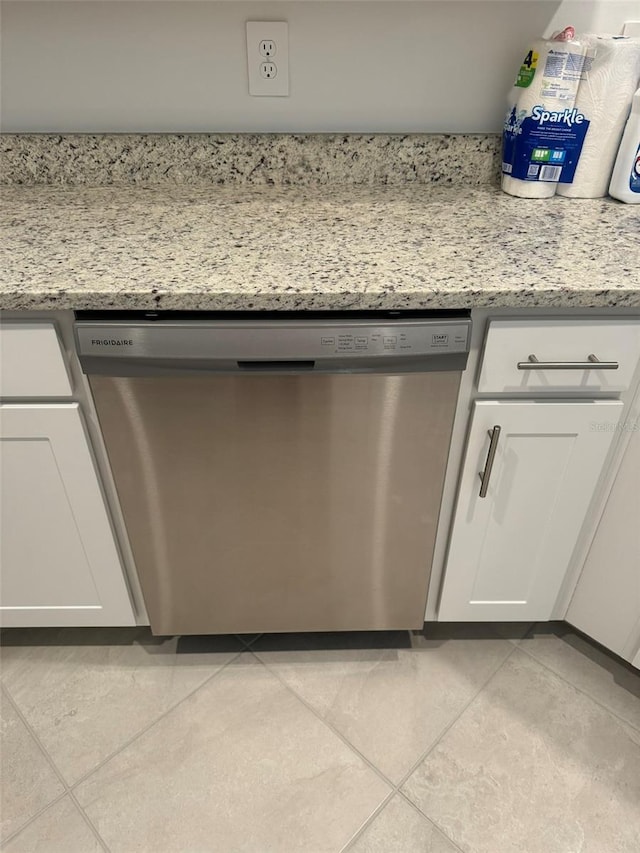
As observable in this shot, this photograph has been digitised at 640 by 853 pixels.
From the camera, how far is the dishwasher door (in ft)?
3.24

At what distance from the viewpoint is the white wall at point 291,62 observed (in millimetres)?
1210

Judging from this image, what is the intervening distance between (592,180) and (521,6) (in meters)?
0.37

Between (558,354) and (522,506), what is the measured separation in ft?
1.04

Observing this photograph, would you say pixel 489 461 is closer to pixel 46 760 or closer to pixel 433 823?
pixel 433 823

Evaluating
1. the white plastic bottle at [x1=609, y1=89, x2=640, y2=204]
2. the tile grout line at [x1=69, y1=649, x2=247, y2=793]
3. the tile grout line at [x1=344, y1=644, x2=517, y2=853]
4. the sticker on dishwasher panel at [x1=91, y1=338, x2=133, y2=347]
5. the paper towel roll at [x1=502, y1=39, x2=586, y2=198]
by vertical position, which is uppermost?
the paper towel roll at [x1=502, y1=39, x2=586, y2=198]

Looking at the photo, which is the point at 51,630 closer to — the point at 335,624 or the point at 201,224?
the point at 335,624

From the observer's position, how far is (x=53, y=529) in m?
1.17

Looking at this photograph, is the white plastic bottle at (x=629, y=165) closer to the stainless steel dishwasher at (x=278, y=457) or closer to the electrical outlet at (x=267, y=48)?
the stainless steel dishwasher at (x=278, y=457)

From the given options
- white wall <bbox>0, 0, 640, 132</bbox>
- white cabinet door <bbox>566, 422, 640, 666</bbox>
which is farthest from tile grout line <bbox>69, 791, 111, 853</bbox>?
white wall <bbox>0, 0, 640, 132</bbox>

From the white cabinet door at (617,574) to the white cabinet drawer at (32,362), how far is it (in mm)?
961

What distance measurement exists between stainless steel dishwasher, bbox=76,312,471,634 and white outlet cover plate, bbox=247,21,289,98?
0.62 m

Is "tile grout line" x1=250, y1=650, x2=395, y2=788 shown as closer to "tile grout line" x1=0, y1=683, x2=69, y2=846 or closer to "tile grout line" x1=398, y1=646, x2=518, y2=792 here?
"tile grout line" x1=398, y1=646, x2=518, y2=792

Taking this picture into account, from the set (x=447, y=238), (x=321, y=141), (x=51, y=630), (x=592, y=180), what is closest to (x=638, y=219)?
(x=592, y=180)

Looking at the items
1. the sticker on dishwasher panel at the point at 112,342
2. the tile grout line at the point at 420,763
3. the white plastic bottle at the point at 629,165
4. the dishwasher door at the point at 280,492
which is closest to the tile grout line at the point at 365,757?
the tile grout line at the point at 420,763
